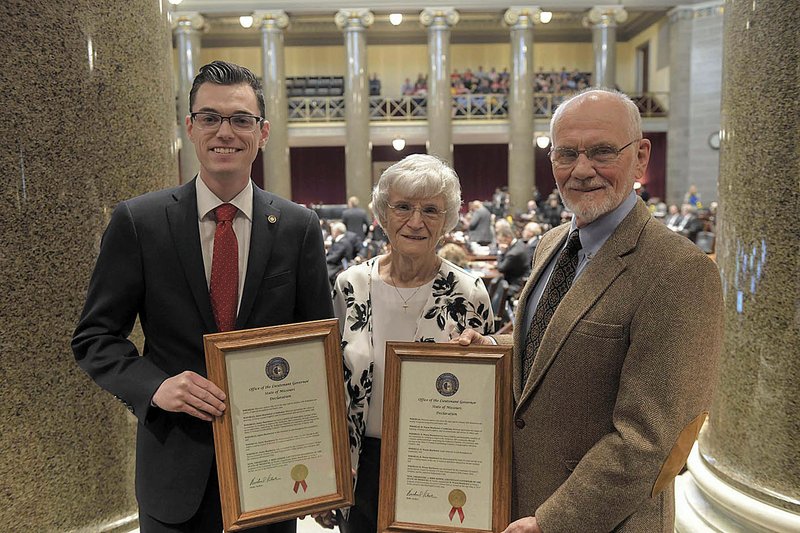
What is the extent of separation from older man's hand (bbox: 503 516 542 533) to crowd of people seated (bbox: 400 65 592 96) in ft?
65.5

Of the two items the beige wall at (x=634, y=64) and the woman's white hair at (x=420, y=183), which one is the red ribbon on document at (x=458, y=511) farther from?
the beige wall at (x=634, y=64)

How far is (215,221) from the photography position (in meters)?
1.67

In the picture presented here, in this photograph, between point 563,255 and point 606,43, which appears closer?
point 563,255

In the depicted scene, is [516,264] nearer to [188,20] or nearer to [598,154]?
[598,154]

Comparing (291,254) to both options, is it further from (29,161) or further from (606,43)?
(606,43)

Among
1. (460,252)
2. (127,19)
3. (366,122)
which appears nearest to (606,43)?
(366,122)

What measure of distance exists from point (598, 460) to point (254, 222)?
0.94 metres

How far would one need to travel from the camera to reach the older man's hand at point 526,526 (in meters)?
1.50

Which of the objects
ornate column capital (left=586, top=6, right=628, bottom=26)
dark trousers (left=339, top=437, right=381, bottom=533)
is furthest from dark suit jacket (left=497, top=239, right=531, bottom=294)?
ornate column capital (left=586, top=6, right=628, bottom=26)

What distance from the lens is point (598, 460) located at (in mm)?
1440

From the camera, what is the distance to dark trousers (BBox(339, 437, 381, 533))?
193 centimetres

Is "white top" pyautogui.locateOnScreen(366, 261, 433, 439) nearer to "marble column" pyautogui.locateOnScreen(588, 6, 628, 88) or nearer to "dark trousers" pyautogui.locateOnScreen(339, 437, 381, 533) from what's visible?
"dark trousers" pyautogui.locateOnScreen(339, 437, 381, 533)

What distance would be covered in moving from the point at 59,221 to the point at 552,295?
140 cm

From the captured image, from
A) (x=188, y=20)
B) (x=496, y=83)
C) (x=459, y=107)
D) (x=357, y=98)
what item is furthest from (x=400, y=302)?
(x=496, y=83)
